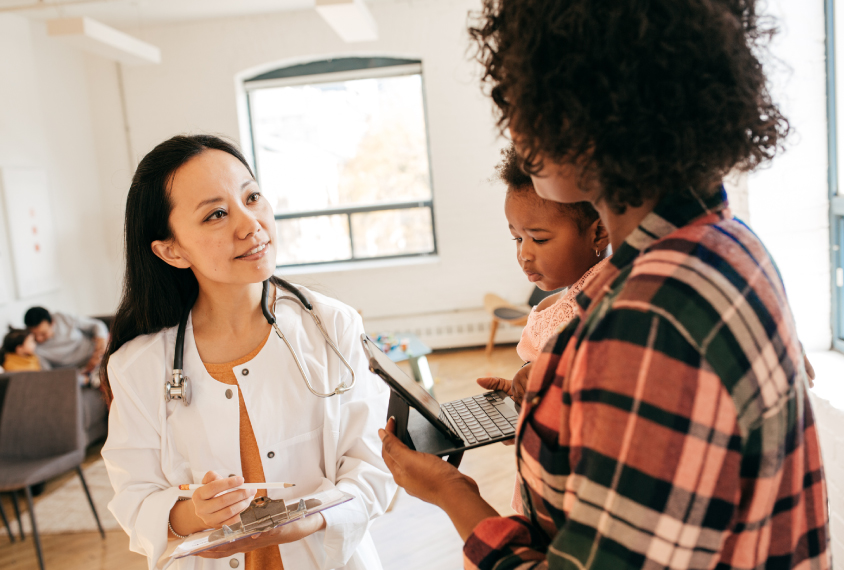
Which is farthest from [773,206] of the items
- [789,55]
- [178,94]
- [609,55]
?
[178,94]

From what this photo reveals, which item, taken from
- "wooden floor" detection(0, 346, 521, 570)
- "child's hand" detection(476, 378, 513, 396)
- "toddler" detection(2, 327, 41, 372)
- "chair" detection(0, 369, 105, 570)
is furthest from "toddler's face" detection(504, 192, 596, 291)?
"toddler" detection(2, 327, 41, 372)

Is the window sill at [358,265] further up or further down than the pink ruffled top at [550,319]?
further down

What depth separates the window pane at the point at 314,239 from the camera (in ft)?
20.3

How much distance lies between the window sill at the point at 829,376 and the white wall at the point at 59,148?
5492 millimetres

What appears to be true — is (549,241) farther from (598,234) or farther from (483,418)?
(483,418)

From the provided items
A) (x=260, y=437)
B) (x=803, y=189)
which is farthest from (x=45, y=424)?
(x=803, y=189)

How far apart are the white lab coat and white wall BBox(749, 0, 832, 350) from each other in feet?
5.17

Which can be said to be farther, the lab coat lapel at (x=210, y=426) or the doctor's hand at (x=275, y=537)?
the lab coat lapel at (x=210, y=426)

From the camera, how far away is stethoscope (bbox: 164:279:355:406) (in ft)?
4.05

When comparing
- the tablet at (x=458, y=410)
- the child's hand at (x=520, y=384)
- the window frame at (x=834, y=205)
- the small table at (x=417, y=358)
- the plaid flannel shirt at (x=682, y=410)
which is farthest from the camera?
the small table at (x=417, y=358)

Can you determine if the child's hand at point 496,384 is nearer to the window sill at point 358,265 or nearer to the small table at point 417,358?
the small table at point 417,358

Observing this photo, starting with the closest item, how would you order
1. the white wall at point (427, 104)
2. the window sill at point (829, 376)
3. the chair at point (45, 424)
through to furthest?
the window sill at point (829, 376)
the chair at point (45, 424)
the white wall at point (427, 104)

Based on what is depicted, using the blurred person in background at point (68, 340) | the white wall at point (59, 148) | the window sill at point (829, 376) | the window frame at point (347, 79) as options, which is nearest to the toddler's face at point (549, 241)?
the window sill at point (829, 376)

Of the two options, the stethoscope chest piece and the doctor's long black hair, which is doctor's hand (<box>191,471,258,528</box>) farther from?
the doctor's long black hair
